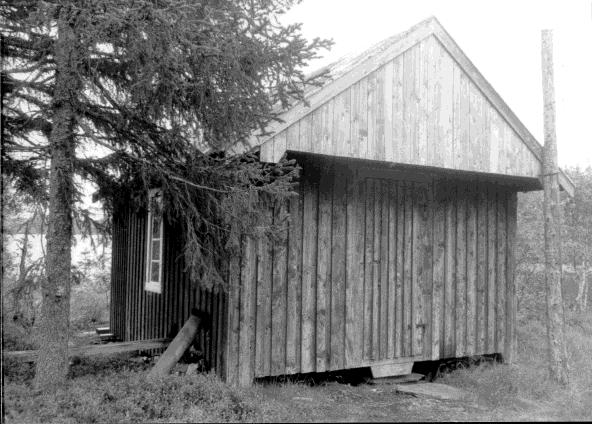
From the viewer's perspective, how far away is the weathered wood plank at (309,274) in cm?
820

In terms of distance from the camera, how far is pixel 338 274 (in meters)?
8.55

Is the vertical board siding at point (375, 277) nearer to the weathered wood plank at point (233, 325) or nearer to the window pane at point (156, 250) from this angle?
the weathered wood plank at point (233, 325)

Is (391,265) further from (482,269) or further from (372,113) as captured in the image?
(372,113)

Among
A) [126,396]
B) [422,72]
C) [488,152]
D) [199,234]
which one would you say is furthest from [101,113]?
[488,152]

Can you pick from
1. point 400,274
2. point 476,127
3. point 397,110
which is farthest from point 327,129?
point 400,274

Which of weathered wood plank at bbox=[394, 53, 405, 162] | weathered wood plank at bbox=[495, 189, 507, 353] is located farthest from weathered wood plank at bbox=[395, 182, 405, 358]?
weathered wood plank at bbox=[495, 189, 507, 353]

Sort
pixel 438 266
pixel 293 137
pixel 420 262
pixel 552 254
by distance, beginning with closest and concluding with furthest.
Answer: pixel 293 137, pixel 552 254, pixel 420 262, pixel 438 266

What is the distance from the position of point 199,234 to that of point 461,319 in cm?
490

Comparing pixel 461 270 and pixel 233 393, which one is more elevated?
pixel 461 270

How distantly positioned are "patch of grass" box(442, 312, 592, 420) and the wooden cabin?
58 cm

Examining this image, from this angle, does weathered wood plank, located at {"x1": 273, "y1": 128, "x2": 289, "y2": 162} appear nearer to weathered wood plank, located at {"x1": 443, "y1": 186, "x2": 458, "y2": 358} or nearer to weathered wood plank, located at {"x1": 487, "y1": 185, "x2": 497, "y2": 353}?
weathered wood plank, located at {"x1": 443, "y1": 186, "x2": 458, "y2": 358}

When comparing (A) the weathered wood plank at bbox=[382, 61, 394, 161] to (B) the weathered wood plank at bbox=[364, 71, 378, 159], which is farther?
(A) the weathered wood plank at bbox=[382, 61, 394, 161]

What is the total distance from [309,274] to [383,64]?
10.4 feet

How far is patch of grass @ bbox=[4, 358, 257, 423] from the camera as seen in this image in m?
5.82
